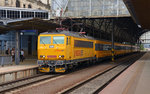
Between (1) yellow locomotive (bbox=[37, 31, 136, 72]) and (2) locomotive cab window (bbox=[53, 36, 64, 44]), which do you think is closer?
(1) yellow locomotive (bbox=[37, 31, 136, 72])

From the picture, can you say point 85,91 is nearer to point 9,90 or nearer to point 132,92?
point 132,92

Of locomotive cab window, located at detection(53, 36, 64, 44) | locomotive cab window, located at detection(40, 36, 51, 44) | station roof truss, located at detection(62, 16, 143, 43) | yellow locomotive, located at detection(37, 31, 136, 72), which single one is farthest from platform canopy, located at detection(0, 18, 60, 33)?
station roof truss, located at detection(62, 16, 143, 43)

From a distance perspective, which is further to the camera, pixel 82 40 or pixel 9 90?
pixel 82 40

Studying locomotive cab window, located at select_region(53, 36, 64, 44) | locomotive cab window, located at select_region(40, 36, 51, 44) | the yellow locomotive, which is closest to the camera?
Answer: the yellow locomotive

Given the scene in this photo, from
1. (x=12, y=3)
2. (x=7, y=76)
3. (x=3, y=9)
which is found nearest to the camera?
(x=7, y=76)

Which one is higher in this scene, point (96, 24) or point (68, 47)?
point (96, 24)

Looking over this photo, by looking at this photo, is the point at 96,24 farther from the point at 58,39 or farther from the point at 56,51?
the point at 56,51

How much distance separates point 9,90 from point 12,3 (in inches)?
1813

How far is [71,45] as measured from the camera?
16.4m

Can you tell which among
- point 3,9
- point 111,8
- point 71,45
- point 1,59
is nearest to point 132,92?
point 71,45

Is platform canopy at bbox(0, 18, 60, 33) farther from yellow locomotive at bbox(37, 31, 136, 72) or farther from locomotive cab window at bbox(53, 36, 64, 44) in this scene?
locomotive cab window at bbox(53, 36, 64, 44)

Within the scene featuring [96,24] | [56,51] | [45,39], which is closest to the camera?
[56,51]

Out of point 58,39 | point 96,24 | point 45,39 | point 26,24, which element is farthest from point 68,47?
point 96,24

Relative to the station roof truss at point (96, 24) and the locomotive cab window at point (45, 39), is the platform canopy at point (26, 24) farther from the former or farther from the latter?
the station roof truss at point (96, 24)
